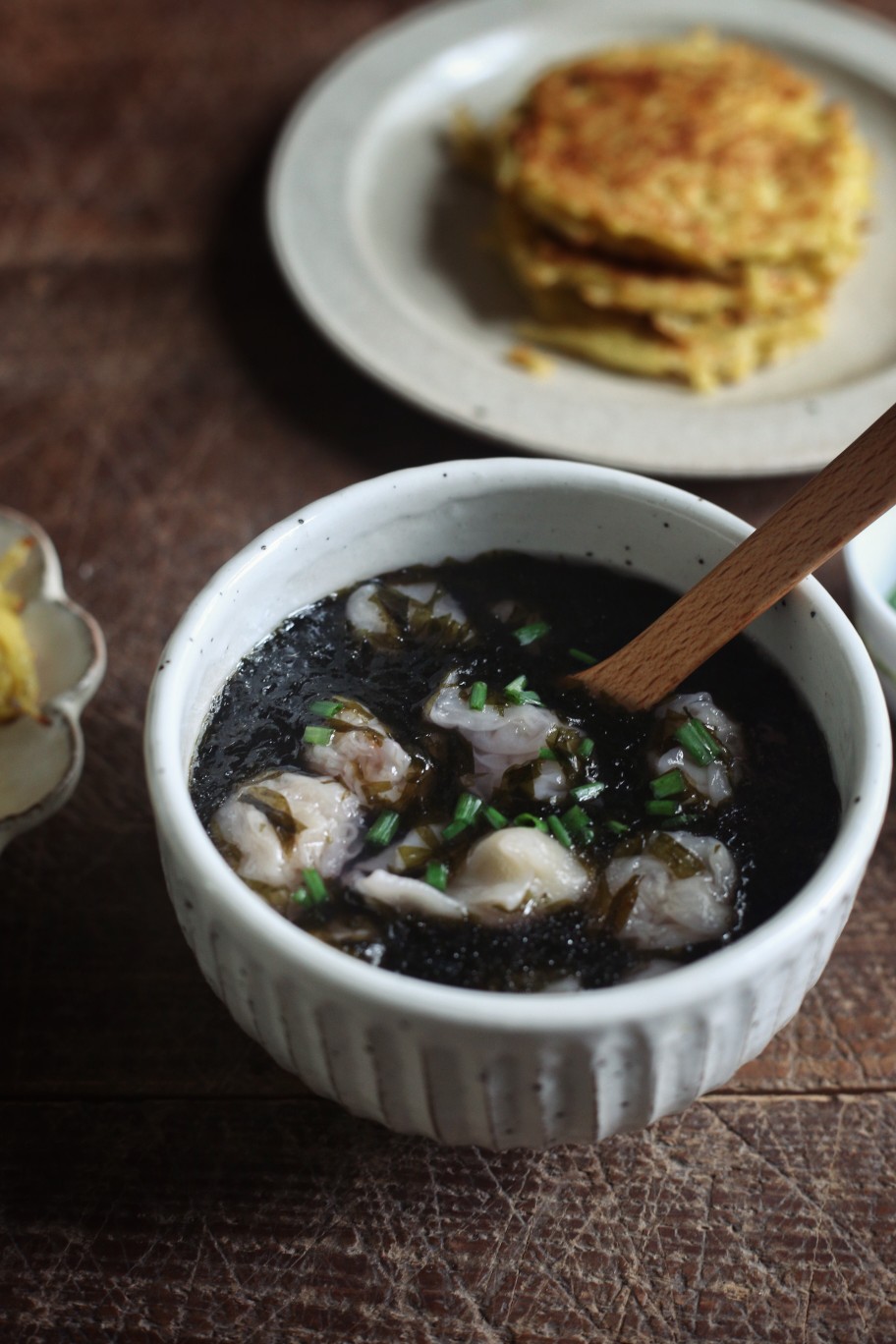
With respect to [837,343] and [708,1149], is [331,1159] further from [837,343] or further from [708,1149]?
[837,343]

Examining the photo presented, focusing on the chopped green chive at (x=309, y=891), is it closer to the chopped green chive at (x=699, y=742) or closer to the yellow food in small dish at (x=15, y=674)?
the chopped green chive at (x=699, y=742)

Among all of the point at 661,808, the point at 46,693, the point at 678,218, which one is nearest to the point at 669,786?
the point at 661,808

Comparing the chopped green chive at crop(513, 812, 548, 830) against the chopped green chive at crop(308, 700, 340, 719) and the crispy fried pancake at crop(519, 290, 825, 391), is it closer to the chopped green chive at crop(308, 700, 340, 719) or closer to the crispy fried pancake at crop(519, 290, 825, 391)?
the chopped green chive at crop(308, 700, 340, 719)

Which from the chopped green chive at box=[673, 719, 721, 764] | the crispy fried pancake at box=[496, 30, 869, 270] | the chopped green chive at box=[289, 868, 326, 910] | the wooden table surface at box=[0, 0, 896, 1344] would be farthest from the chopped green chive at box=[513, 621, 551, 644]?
the crispy fried pancake at box=[496, 30, 869, 270]

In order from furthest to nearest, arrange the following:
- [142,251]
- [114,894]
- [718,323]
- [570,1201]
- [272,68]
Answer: [272,68], [142,251], [718,323], [114,894], [570,1201]

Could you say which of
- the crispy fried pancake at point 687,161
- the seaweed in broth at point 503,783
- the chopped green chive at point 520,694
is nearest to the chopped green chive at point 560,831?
the seaweed in broth at point 503,783

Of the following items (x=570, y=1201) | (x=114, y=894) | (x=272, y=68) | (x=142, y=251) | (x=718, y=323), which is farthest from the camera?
(x=272, y=68)

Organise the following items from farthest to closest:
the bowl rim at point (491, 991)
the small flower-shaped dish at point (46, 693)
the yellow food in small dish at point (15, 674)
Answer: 1. the yellow food in small dish at point (15, 674)
2. the small flower-shaped dish at point (46, 693)
3. the bowl rim at point (491, 991)

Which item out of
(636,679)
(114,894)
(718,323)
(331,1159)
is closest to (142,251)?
(718,323)
